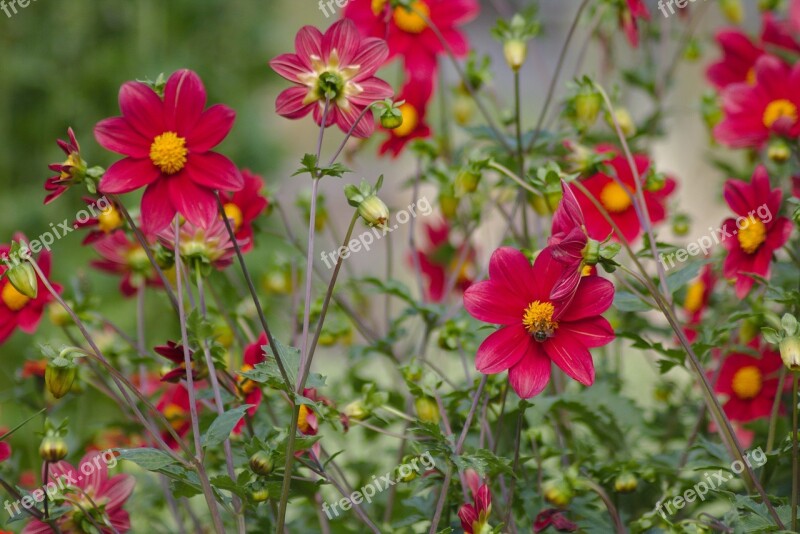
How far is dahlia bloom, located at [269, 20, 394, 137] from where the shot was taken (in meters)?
0.54

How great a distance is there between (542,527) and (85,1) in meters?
2.59

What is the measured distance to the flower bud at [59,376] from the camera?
1.63ft

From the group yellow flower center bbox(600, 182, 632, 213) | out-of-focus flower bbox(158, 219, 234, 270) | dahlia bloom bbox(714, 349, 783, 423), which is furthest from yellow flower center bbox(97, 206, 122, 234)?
dahlia bloom bbox(714, 349, 783, 423)

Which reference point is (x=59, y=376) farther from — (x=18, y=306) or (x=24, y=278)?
(x=18, y=306)

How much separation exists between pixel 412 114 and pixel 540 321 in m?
0.41

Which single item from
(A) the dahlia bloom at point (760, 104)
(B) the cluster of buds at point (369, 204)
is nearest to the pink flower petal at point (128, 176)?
(B) the cluster of buds at point (369, 204)

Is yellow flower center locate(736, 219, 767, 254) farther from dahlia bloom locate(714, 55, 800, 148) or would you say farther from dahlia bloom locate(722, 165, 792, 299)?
dahlia bloom locate(714, 55, 800, 148)

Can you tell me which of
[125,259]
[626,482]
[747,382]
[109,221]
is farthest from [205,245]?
[747,382]

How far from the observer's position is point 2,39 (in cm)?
272

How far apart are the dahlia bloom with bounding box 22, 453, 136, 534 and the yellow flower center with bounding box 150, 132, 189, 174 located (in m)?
0.20

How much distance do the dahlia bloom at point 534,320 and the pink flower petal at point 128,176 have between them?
0.19 m

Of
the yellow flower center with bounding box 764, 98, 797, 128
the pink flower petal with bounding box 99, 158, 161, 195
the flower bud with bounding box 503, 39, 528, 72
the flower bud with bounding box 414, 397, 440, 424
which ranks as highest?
the flower bud with bounding box 503, 39, 528, 72

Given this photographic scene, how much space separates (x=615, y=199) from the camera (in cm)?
75

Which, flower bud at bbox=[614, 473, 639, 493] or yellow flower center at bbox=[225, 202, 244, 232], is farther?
yellow flower center at bbox=[225, 202, 244, 232]
